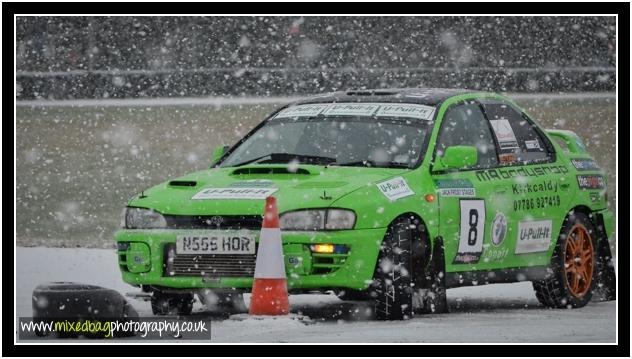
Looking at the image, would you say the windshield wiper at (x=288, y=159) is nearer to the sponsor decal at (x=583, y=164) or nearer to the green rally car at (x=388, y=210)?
the green rally car at (x=388, y=210)

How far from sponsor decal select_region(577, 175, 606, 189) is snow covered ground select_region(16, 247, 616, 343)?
849mm

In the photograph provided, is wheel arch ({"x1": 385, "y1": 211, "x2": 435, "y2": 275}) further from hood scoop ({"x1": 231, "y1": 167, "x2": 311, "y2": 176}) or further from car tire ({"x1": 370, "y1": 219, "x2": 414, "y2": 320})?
hood scoop ({"x1": 231, "y1": 167, "x2": 311, "y2": 176})

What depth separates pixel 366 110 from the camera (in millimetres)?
10906

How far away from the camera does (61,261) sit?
13.5m

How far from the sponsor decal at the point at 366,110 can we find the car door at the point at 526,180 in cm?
57

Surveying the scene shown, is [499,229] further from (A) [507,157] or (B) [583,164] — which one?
(B) [583,164]

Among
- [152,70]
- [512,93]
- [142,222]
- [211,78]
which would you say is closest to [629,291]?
[142,222]

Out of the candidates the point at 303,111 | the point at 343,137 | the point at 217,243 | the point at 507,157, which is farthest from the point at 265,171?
the point at 507,157

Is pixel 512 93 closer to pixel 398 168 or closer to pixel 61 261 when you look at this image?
pixel 61 261

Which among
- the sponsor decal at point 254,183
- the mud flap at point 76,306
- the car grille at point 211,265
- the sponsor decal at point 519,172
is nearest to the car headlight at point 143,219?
the car grille at point 211,265

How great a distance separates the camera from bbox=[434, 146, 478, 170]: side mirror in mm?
10227

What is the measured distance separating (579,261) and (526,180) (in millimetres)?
839

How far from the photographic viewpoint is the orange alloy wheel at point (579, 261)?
37.2 feet

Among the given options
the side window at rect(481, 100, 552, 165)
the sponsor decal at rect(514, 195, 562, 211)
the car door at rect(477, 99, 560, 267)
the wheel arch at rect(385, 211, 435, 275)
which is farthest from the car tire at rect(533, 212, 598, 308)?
the wheel arch at rect(385, 211, 435, 275)
